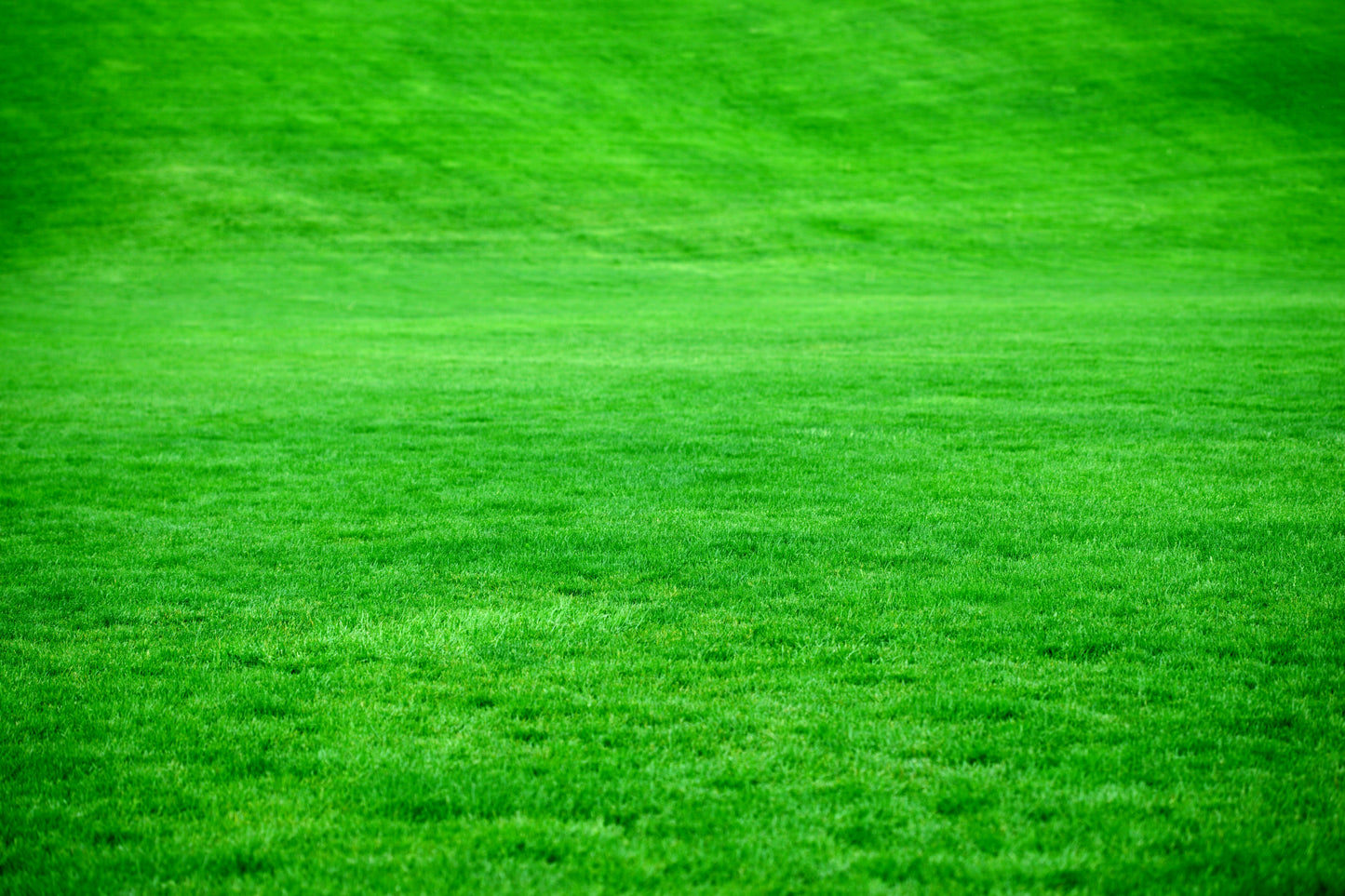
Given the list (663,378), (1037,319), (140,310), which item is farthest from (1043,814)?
(140,310)

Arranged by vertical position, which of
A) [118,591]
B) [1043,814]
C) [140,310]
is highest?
[1043,814]

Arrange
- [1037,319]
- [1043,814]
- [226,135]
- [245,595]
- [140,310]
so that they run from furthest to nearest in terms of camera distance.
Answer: [226,135] → [140,310] → [1037,319] → [245,595] → [1043,814]

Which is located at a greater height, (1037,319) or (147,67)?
(147,67)

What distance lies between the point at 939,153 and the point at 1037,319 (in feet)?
92.3

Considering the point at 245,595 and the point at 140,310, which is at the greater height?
the point at 245,595

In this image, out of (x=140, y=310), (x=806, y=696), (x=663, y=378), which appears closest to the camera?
(x=806, y=696)

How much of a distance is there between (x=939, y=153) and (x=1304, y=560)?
45613mm

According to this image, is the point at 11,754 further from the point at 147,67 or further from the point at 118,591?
the point at 147,67

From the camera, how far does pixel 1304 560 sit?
8.86 metres

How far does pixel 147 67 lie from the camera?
176 ft

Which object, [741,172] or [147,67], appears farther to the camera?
[147,67]

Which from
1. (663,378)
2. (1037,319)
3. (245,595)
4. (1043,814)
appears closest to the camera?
(1043,814)

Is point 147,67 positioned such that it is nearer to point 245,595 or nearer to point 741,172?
point 741,172

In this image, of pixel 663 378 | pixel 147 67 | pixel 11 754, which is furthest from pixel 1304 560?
pixel 147 67
